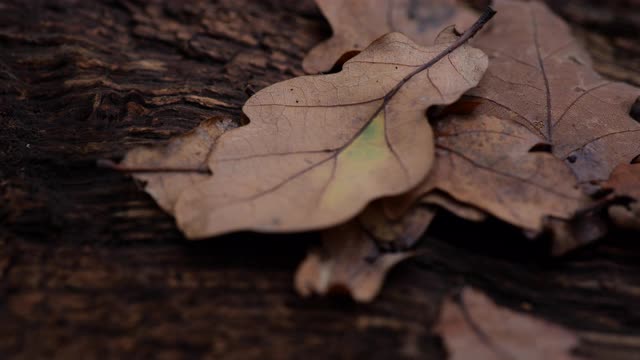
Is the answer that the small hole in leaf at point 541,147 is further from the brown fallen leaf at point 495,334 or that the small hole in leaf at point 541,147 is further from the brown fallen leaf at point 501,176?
the brown fallen leaf at point 495,334

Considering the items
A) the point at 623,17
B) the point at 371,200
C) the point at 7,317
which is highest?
the point at 623,17

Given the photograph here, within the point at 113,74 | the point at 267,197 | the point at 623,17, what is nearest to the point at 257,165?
the point at 267,197

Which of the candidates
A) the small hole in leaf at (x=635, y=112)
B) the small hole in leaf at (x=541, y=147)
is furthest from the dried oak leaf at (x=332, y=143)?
the small hole in leaf at (x=635, y=112)

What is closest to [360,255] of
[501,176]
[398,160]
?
[398,160]

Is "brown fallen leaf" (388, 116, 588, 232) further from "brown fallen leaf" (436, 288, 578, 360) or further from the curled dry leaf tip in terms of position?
"brown fallen leaf" (436, 288, 578, 360)

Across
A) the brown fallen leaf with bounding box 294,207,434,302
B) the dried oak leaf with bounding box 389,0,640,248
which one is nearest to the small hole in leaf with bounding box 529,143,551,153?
the dried oak leaf with bounding box 389,0,640,248

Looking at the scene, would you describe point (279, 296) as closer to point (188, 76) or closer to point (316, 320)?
point (316, 320)
